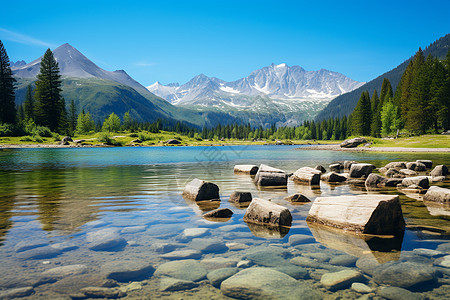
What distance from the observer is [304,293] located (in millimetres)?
4461

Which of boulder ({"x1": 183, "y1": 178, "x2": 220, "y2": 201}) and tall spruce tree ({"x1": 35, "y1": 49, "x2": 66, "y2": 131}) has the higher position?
tall spruce tree ({"x1": 35, "y1": 49, "x2": 66, "y2": 131})

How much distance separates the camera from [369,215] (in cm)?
755

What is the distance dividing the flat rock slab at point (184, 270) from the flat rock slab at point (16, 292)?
209 centimetres

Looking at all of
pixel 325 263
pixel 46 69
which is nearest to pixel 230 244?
pixel 325 263

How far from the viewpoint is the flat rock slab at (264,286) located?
438cm

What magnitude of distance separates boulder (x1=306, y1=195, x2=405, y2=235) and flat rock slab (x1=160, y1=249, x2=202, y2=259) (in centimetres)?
455

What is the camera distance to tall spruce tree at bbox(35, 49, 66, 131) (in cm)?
10231

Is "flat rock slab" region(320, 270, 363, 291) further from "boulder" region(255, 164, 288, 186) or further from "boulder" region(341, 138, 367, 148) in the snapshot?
"boulder" region(341, 138, 367, 148)

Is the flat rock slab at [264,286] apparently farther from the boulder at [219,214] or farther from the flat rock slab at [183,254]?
the boulder at [219,214]

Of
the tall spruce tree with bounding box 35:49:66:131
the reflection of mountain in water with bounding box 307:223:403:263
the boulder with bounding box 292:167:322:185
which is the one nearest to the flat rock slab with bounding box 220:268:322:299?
the reflection of mountain in water with bounding box 307:223:403:263

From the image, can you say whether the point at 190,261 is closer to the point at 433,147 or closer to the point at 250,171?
the point at 250,171

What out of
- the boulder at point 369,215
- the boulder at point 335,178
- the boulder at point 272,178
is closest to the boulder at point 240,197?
the boulder at point 369,215

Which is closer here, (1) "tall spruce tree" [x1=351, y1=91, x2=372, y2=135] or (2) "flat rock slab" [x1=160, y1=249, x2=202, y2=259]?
(2) "flat rock slab" [x1=160, y1=249, x2=202, y2=259]

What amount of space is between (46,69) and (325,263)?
Answer: 130 metres
